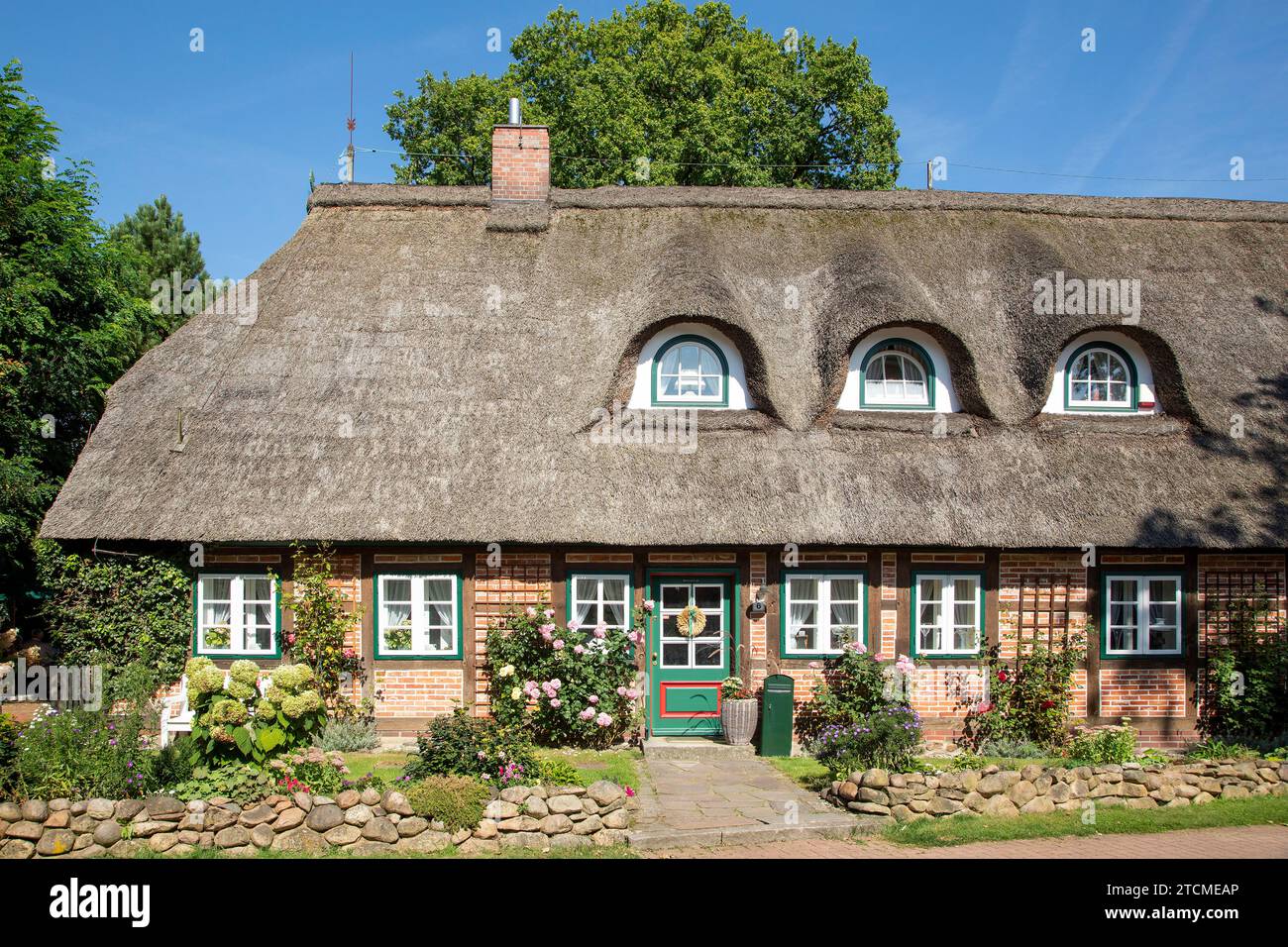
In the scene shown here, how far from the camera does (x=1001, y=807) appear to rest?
916 centimetres

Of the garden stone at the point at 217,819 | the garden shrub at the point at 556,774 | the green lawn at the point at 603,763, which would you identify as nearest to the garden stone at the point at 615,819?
the garden shrub at the point at 556,774

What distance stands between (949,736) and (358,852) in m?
7.69

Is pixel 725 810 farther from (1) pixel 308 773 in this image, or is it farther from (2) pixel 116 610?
(2) pixel 116 610

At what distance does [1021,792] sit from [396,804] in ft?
19.2

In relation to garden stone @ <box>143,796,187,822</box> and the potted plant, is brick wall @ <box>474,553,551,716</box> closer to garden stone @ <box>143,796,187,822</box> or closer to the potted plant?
the potted plant

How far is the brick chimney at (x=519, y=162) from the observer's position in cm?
Answer: 1520

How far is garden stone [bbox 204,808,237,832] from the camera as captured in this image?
7984mm

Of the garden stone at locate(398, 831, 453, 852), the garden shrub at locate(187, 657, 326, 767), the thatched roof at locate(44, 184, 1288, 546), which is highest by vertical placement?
the thatched roof at locate(44, 184, 1288, 546)

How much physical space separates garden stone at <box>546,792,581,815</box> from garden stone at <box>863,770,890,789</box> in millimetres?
2842

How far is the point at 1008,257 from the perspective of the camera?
14.4 meters

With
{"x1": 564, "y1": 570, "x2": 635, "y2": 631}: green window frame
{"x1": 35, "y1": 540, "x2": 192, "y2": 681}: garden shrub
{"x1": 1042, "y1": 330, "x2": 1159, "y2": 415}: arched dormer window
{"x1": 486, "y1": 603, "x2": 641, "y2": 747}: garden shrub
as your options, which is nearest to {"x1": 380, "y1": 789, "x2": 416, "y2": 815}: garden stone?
{"x1": 486, "y1": 603, "x2": 641, "y2": 747}: garden shrub

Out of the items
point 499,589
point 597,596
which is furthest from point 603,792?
point 499,589

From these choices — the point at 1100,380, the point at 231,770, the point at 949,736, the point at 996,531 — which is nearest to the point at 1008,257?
the point at 1100,380
